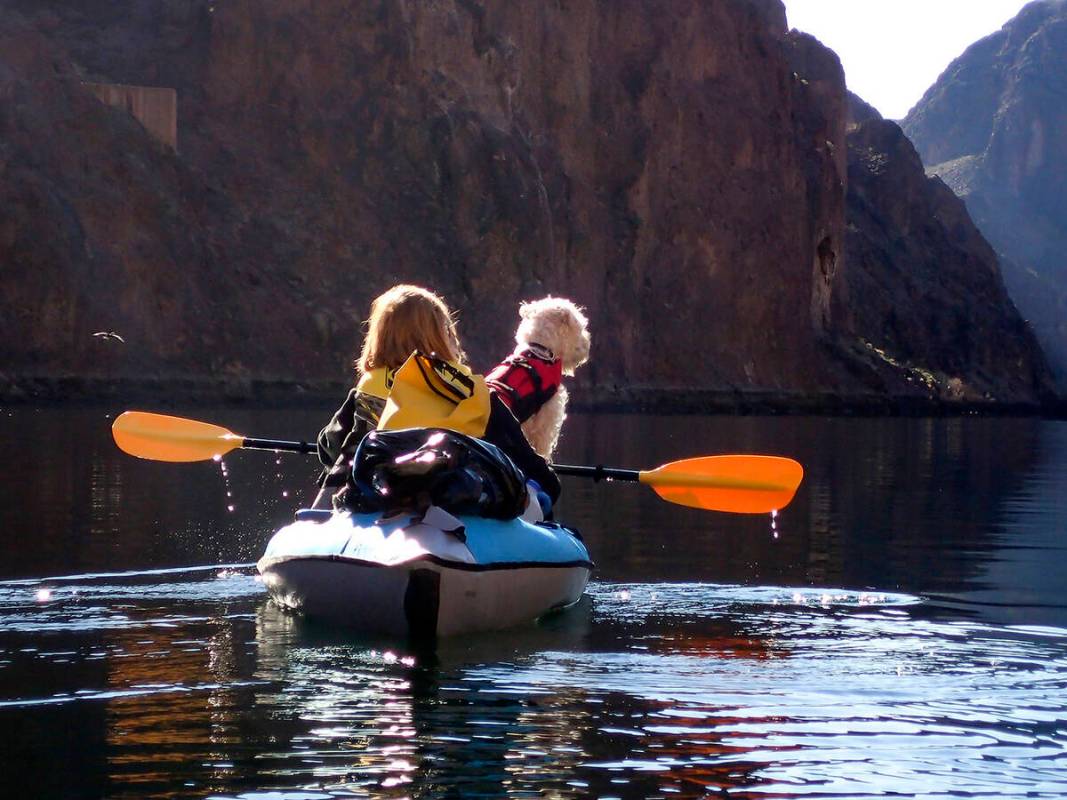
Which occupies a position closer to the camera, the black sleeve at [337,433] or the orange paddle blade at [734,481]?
the black sleeve at [337,433]

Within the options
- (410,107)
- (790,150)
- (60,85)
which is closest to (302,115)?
(410,107)

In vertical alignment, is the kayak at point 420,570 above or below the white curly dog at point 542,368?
below

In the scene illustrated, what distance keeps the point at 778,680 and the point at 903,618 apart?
2.38 meters

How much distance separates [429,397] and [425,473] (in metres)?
0.56

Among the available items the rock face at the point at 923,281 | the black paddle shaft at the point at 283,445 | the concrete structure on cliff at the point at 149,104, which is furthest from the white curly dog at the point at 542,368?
the rock face at the point at 923,281

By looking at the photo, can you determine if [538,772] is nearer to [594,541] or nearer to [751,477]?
Answer: [751,477]

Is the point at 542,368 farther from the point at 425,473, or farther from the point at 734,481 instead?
the point at 425,473

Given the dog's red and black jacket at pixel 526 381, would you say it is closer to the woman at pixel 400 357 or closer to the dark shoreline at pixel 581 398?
the woman at pixel 400 357

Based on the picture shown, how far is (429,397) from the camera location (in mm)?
8375

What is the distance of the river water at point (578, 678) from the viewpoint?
18.3 ft

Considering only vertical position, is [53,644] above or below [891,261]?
below

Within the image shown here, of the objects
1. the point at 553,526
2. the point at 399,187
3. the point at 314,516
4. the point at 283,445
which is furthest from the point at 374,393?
the point at 399,187

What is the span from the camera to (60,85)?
176 feet

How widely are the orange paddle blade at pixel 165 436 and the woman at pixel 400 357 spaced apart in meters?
2.91
